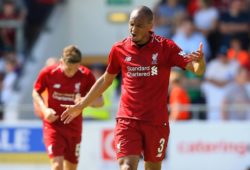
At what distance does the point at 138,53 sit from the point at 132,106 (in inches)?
24.8

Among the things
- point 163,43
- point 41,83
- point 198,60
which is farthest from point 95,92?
point 41,83

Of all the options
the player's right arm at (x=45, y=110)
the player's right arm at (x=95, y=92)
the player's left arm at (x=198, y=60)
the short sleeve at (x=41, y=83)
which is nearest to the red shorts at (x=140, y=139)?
the player's right arm at (x=95, y=92)

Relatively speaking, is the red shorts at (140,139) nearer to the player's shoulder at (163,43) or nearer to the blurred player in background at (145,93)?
the blurred player in background at (145,93)

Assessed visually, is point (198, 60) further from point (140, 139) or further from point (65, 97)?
point (65, 97)

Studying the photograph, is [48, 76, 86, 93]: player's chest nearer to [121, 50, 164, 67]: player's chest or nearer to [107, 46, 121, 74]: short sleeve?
[107, 46, 121, 74]: short sleeve

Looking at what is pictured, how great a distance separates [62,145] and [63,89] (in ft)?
2.64

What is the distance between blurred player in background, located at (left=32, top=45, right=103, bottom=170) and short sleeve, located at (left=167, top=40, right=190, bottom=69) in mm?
2484

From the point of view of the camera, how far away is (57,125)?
13.4 metres

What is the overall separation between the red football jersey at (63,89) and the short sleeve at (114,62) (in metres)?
2.18

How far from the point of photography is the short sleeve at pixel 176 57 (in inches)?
429

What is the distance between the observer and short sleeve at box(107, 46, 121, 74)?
1111 centimetres

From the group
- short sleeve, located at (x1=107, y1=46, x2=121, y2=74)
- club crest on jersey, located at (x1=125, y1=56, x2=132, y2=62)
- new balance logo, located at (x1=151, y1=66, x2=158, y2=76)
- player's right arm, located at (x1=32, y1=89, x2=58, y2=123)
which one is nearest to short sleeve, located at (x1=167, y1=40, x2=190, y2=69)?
new balance logo, located at (x1=151, y1=66, x2=158, y2=76)

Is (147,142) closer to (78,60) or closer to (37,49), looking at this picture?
(78,60)

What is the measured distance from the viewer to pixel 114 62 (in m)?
11.2
